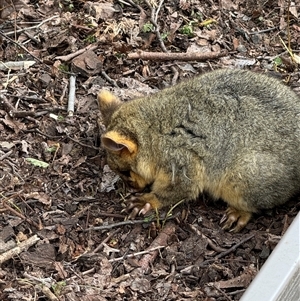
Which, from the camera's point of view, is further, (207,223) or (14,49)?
(14,49)

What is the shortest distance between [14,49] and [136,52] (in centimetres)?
136

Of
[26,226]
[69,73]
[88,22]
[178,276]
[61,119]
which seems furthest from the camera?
[88,22]

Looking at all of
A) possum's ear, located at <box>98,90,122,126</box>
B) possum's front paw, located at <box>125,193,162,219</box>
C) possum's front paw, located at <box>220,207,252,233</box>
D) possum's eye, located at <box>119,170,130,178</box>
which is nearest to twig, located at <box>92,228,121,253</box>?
possum's front paw, located at <box>125,193,162,219</box>

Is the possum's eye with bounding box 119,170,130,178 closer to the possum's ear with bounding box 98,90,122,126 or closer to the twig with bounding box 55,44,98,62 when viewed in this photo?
the possum's ear with bounding box 98,90,122,126

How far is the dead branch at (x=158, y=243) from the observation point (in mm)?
5758

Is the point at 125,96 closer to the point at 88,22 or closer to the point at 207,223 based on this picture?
the point at 88,22

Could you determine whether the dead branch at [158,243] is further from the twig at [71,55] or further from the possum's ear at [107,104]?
the twig at [71,55]

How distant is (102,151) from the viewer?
22.5 feet

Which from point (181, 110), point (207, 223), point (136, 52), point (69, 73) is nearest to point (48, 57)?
point (69, 73)

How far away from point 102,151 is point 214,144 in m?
1.22

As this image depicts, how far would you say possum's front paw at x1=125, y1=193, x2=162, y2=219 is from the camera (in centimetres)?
632

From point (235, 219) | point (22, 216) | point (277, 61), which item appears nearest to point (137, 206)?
point (235, 219)

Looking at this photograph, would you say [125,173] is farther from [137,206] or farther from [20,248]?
[20,248]

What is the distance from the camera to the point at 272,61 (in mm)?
7906
